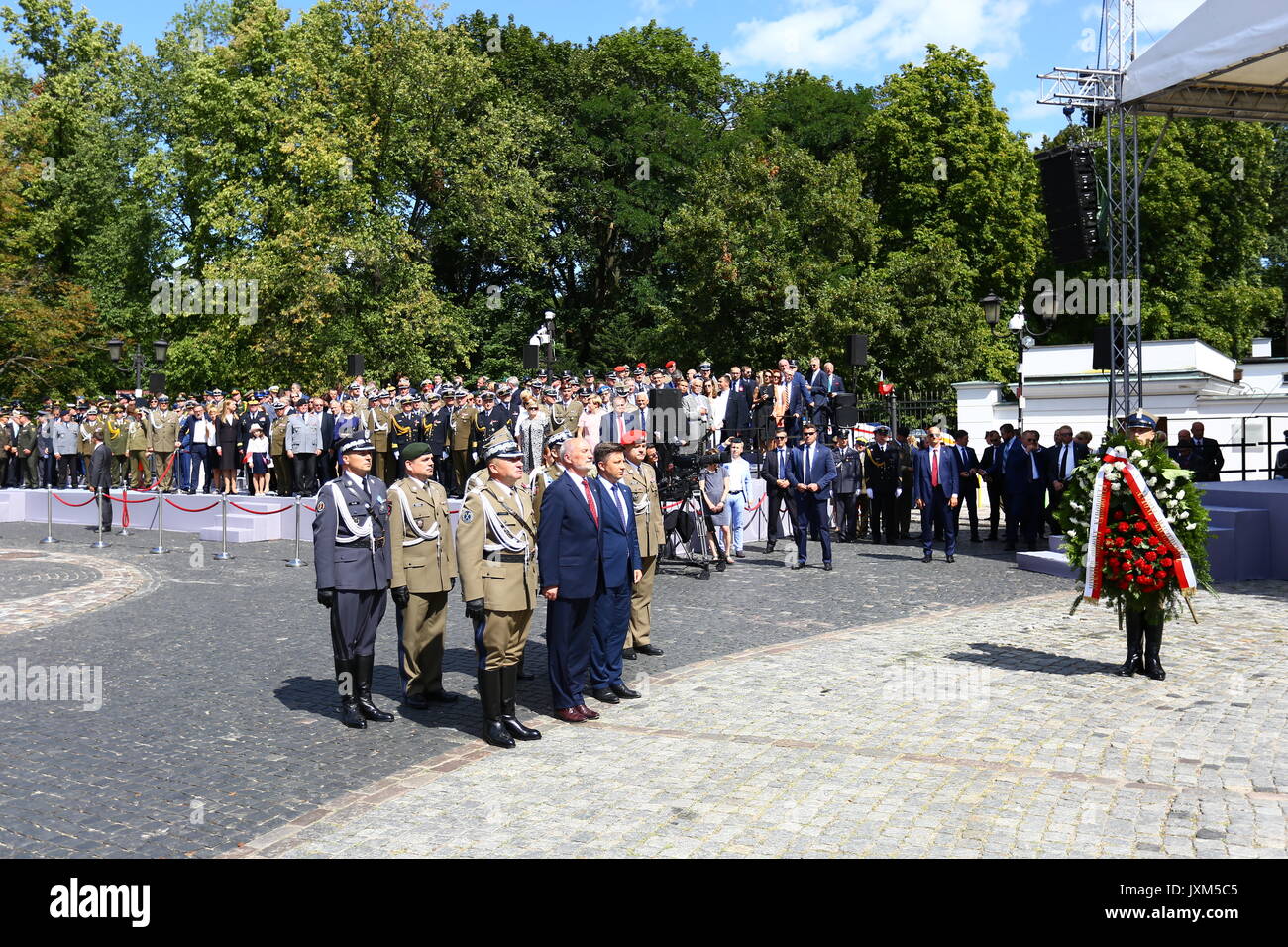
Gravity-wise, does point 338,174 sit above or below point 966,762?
above

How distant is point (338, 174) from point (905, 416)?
18.8 m

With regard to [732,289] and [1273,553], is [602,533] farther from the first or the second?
[732,289]

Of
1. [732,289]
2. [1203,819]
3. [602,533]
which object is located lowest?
[1203,819]

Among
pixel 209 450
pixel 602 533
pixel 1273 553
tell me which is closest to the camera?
pixel 602 533

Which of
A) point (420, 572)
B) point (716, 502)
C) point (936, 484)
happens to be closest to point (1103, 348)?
point (936, 484)

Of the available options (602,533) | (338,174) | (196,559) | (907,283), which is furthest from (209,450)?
(907,283)

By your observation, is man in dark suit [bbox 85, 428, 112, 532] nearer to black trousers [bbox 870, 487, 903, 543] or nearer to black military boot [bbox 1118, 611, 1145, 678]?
black trousers [bbox 870, 487, 903, 543]

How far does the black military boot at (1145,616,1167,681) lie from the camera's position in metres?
9.56

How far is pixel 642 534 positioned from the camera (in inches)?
451

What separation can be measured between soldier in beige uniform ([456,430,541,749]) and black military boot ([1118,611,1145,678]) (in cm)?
487

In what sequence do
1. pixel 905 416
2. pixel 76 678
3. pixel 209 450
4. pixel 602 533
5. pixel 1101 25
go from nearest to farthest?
pixel 602 533 < pixel 76 678 < pixel 1101 25 < pixel 209 450 < pixel 905 416

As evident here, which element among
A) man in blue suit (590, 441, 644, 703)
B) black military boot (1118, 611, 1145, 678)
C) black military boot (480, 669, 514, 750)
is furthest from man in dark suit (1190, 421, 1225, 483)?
black military boot (480, 669, 514, 750)

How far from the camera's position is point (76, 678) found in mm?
9984

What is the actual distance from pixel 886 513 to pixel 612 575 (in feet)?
40.4
